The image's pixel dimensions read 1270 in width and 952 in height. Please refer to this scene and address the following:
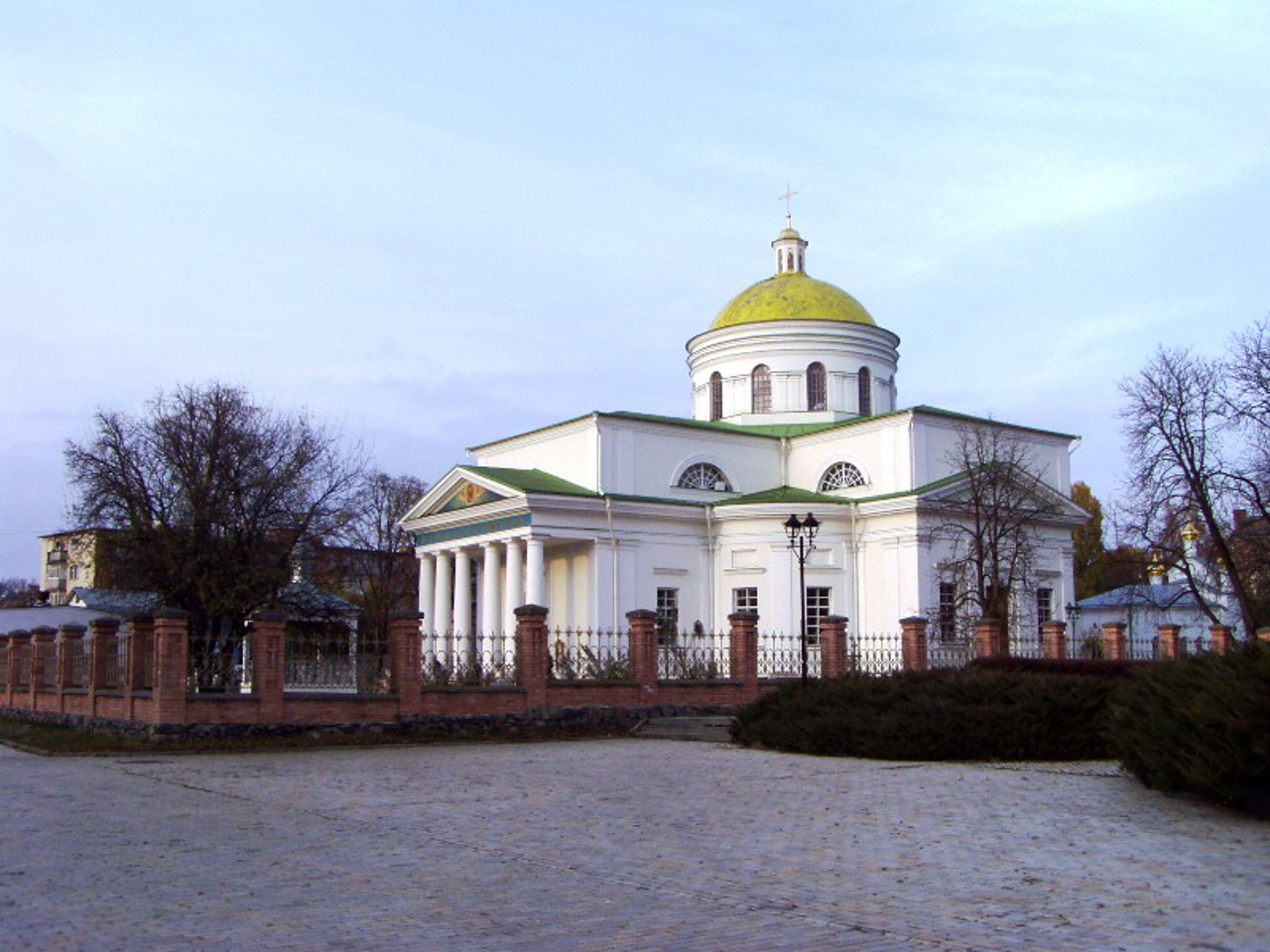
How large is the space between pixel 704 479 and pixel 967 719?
25288mm

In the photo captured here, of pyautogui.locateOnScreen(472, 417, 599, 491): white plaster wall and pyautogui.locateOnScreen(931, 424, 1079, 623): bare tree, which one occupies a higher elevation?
pyautogui.locateOnScreen(472, 417, 599, 491): white plaster wall

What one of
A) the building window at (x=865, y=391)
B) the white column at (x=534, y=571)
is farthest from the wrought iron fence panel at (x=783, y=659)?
the building window at (x=865, y=391)

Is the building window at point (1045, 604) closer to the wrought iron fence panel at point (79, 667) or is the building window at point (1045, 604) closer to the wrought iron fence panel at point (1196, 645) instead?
the wrought iron fence panel at point (1196, 645)

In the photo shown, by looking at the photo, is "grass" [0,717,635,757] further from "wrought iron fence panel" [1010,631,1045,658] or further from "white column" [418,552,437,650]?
"white column" [418,552,437,650]

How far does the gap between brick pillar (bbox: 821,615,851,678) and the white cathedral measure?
10261 millimetres

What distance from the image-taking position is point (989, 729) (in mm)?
18125

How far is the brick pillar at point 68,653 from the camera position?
26.9m

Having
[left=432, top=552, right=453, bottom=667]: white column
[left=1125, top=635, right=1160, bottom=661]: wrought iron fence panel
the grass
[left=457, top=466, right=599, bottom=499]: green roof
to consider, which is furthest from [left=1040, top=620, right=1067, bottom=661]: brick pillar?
[left=432, top=552, right=453, bottom=667]: white column

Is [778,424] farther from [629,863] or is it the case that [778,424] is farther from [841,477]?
[629,863]

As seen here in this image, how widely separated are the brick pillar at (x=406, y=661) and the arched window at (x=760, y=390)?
25225 millimetres

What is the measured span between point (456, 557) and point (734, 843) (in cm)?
3415

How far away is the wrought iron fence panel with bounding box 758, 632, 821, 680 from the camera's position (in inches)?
1184

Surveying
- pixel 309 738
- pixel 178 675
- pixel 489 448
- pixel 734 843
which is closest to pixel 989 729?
pixel 734 843

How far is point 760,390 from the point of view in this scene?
4647 cm
